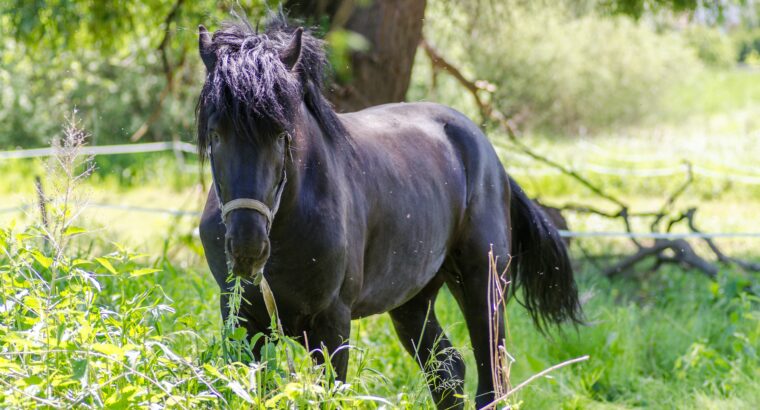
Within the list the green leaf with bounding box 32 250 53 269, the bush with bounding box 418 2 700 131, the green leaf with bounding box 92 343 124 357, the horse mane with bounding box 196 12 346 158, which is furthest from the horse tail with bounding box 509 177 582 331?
the bush with bounding box 418 2 700 131

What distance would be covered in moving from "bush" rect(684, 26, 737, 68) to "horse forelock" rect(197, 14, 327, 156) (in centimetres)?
2947

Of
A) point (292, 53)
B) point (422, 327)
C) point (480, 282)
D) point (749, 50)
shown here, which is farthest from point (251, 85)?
point (749, 50)

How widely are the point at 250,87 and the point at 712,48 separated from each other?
35862 mm

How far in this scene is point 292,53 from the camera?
335cm

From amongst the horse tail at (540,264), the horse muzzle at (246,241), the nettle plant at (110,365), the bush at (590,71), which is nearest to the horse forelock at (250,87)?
the horse muzzle at (246,241)

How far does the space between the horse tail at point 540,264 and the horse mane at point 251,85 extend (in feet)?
6.95

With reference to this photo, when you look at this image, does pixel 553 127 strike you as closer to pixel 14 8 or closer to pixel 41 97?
pixel 41 97

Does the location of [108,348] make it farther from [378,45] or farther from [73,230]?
[378,45]

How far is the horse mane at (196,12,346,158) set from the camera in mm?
3047

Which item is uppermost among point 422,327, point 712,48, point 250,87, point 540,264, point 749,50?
point 250,87

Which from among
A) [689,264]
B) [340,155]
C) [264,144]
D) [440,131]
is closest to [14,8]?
[440,131]

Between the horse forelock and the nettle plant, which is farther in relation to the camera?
the horse forelock

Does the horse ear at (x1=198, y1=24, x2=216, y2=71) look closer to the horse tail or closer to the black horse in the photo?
the black horse

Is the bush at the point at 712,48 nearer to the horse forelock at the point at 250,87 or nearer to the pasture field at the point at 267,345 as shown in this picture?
the pasture field at the point at 267,345
